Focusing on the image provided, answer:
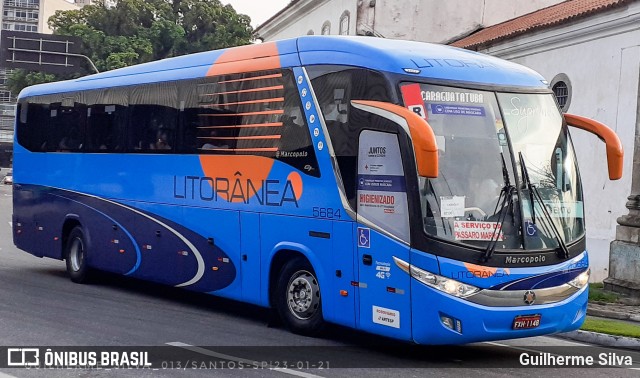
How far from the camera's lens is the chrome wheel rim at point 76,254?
54.2 feet

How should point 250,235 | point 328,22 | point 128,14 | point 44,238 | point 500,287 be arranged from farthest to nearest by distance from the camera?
point 128,14 → point 328,22 → point 44,238 → point 250,235 → point 500,287

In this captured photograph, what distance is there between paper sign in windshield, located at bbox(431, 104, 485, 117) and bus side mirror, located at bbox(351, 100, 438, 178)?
0.45m

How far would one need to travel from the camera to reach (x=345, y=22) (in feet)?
128

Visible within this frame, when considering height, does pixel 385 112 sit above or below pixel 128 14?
below

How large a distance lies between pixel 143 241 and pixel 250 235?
121 inches

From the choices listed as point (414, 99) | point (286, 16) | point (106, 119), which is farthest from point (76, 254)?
point (286, 16)

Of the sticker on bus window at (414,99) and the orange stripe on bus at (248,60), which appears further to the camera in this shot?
the orange stripe on bus at (248,60)

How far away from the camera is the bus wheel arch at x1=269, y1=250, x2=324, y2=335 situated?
11047 millimetres

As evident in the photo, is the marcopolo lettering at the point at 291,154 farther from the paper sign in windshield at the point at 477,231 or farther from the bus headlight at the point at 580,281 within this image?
the bus headlight at the point at 580,281

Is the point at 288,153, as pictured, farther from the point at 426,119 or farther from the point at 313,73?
the point at 426,119

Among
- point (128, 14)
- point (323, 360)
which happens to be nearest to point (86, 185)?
point (323, 360)

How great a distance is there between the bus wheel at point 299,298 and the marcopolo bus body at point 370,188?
0.03 m

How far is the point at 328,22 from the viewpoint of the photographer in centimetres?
4131

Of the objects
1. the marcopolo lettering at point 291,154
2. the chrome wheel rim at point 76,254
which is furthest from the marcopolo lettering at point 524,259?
the chrome wheel rim at point 76,254
